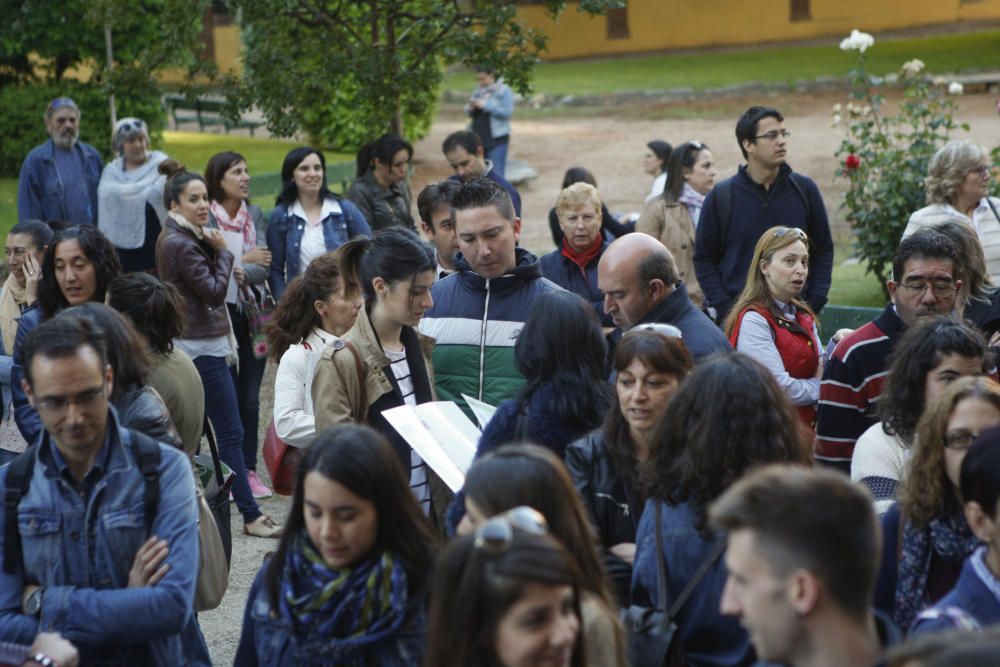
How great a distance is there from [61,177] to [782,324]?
6931mm

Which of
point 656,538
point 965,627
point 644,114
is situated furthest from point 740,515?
point 644,114

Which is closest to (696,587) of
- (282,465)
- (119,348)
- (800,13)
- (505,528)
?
(505,528)

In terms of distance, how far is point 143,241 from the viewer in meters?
9.52

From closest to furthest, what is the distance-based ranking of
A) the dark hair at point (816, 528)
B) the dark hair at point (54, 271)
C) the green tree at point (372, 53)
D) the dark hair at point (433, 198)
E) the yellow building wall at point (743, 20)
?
the dark hair at point (816, 528)
the dark hair at point (54, 271)
the dark hair at point (433, 198)
the green tree at point (372, 53)
the yellow building wall at point (743, 20)

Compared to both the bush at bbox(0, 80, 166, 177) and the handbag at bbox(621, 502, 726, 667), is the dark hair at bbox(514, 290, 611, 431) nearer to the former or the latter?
the handbag at bbox(621, 502, 726, 667)

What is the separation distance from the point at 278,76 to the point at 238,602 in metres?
5.13

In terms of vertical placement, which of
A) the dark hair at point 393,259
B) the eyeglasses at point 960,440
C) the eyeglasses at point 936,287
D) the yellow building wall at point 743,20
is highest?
the yellow building wall at point 743,20

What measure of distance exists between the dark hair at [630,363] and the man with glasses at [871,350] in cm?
126

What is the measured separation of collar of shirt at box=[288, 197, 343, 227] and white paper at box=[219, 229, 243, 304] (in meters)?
0.46

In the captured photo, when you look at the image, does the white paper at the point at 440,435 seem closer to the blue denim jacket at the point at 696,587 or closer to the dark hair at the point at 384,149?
the blue denim jacket at the point at 696,587

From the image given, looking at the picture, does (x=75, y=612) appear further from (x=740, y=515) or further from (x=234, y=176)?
(x=234, y=176)

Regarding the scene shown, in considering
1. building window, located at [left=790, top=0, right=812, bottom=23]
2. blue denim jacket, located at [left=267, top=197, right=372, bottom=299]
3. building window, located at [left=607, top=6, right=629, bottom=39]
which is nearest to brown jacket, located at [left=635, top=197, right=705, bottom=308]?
blue denim jacket, located at [left=267, top=197, right=372, bottom=299]

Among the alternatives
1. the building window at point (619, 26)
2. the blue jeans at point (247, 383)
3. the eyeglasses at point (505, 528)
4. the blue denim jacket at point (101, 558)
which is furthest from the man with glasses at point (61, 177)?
the building window at point (619, 26)

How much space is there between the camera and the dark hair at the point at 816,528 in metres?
2.58
